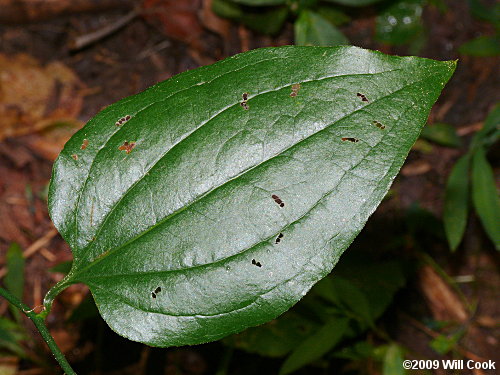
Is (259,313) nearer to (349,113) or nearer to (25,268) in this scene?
(349,113)

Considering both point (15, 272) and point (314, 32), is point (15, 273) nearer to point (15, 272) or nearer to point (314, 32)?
point (15, 272)

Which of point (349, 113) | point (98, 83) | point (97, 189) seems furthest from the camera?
point (98, 83)

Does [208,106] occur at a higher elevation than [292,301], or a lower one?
higher

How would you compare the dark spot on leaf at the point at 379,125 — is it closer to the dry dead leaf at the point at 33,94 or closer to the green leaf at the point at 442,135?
the green leaf at the point at 442,135

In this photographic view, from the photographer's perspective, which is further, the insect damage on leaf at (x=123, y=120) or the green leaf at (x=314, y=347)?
the green leaf at (x=314, y=347)

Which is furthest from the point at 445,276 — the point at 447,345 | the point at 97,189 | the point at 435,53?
the point at 97,189

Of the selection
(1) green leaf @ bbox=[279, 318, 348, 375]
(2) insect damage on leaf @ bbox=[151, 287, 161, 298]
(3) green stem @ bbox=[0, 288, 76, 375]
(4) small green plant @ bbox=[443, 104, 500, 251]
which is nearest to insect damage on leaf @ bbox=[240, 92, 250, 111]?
(2) insect damage on leaf @ bbox=[151, 287, 161, 298]
